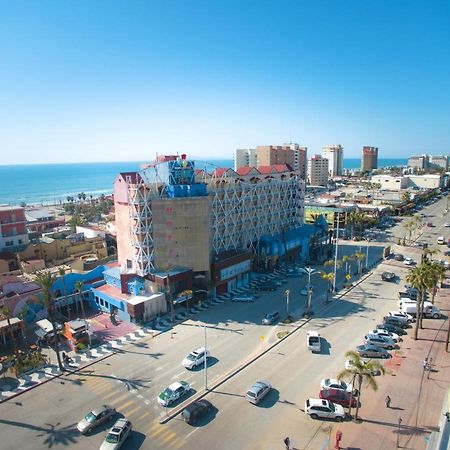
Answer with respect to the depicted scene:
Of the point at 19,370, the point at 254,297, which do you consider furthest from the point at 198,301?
the point at 19,370

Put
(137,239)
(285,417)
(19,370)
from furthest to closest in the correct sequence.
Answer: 1. (137,239)
2. (19,370)
3. (285,417)

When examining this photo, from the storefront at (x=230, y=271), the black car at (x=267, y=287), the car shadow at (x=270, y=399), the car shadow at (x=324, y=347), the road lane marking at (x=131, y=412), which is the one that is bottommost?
the car shadow at (x=324, y=347)

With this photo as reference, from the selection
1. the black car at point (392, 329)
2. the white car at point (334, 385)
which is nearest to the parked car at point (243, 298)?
the black car at point (392, 329)

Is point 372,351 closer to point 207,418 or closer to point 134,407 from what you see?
point 207,418

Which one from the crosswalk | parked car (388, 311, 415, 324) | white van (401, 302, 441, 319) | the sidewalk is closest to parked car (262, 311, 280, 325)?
the sidewalk

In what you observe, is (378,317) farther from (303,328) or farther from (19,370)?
(19,370)

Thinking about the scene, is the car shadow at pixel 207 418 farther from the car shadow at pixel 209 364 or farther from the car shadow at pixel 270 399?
the car shadow at pixel 209 364

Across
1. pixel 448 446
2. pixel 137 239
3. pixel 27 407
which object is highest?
pixel 137 239
